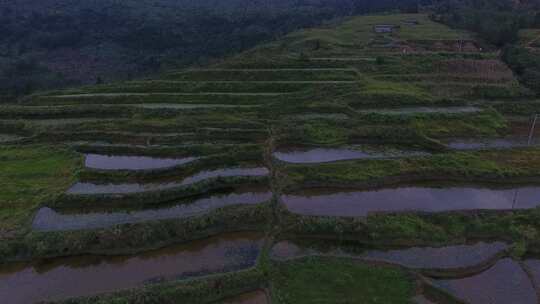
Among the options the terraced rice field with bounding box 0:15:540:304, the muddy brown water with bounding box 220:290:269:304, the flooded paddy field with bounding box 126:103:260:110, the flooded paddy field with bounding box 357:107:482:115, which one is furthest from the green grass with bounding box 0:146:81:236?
the flooded paddy field with bounding box 357:107:482:115

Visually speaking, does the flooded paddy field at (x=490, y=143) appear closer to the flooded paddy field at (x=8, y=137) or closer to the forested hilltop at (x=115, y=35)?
the flooded paddy field at (x=8, y=137)

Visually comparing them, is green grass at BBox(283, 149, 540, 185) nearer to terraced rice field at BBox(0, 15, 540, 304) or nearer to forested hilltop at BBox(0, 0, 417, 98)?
terraced rice field at BBox(0, 15, 540, 304)

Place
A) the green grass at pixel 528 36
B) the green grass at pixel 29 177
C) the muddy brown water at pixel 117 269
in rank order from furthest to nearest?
the green grass at pixel 528 36 → the green grass at pixel 29 177 → the muddy brown water at pixel 117 269

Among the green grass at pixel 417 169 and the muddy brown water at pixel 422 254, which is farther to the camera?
the green grass at pixel 417 169

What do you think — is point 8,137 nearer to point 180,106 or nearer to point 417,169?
point 180,106

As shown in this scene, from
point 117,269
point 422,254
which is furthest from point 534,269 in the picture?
point 117,269

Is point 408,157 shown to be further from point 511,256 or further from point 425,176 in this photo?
point 511,256

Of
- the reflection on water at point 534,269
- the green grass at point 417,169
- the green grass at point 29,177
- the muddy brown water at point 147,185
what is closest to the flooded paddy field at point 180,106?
the green grass at point 29,177
